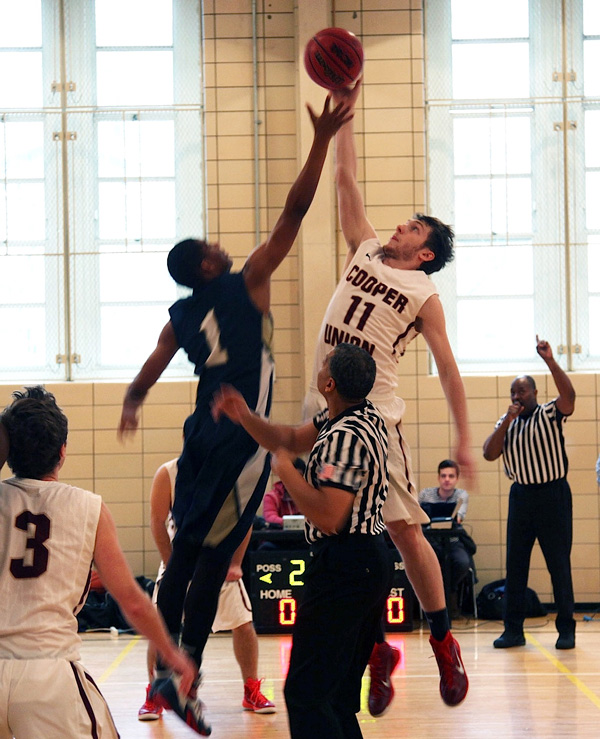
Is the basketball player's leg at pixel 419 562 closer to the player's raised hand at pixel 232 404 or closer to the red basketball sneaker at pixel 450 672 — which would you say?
the red basketball sneaker at pixel 450 672

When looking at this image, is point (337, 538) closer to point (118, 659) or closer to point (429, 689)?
point (429, 689)

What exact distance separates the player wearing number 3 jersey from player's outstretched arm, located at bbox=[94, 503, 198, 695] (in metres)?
0.53

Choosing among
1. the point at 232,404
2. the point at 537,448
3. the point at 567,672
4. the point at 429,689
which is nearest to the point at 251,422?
the point at 232,404

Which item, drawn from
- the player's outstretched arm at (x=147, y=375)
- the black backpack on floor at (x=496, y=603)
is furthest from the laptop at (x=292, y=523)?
the player's outstretched arm at (x=147, y=375)

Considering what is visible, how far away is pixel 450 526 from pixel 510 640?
124 cm

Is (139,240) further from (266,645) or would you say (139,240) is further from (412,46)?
(266,645)

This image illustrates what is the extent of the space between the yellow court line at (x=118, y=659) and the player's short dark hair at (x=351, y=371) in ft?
14.0

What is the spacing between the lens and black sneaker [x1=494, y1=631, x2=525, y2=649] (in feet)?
24.5

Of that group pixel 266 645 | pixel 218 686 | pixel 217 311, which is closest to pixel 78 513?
pixel 217 311

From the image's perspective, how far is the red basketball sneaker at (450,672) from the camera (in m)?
3.93

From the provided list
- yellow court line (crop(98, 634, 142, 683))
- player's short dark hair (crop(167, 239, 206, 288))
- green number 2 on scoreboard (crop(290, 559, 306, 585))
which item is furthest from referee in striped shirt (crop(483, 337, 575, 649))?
player's short dark hair (crop(167, 239, 206, 288))

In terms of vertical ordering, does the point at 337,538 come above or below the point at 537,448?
above

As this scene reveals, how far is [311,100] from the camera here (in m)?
9.50

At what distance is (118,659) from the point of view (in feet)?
24.6
